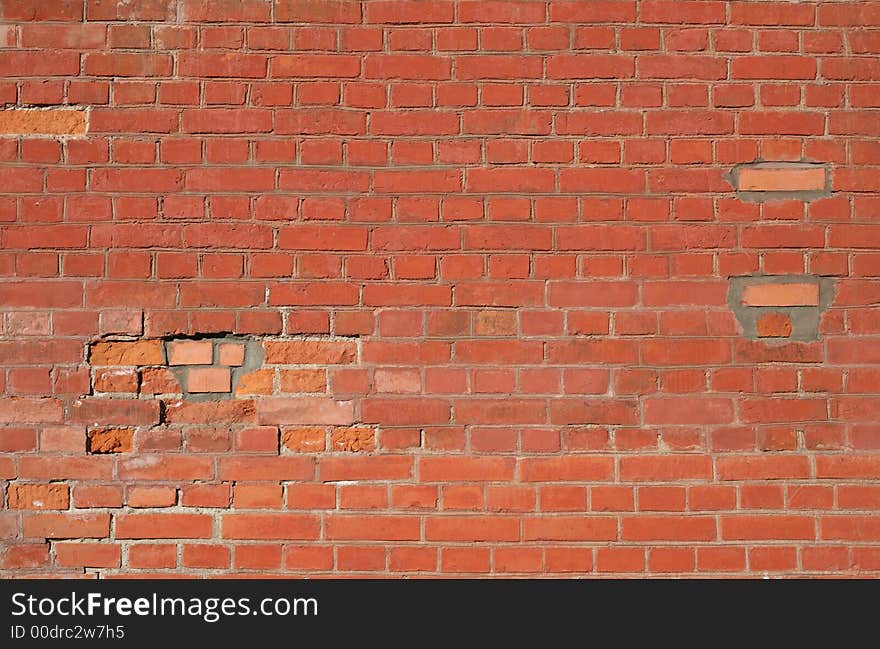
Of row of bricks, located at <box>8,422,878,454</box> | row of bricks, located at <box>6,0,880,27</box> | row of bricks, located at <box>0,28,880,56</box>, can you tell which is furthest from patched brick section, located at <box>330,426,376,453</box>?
row of bricks, located at <box>6,0,880,27</box>

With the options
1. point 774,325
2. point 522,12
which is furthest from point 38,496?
point 774,325

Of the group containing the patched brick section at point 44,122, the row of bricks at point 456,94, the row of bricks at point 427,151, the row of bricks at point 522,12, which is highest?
the row of bricks at point 522,12

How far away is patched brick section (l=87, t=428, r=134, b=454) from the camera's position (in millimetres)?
2299

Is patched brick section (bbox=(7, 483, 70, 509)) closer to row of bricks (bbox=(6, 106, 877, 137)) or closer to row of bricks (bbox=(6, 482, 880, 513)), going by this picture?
row of bricks (bbox=(6, 482, 880, 513))

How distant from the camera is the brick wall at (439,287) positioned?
2.30 metres

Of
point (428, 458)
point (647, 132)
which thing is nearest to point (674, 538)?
point (428, 458)

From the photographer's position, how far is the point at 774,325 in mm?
2332

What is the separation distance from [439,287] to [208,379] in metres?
0.77

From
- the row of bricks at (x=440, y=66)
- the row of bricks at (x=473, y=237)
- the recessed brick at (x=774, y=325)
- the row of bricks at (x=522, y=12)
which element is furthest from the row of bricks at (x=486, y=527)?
the row of bricks at (x=522, y=12)

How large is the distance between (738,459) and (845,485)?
0.33 metres

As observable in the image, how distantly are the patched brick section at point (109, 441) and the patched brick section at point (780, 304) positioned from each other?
1.90m

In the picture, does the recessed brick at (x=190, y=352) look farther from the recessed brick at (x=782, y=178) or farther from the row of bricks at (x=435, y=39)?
the recessed brick at (x=782, y=178)

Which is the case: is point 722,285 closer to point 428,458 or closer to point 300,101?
point 428,458

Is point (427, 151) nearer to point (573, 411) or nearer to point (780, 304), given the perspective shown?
point (573, 411)
